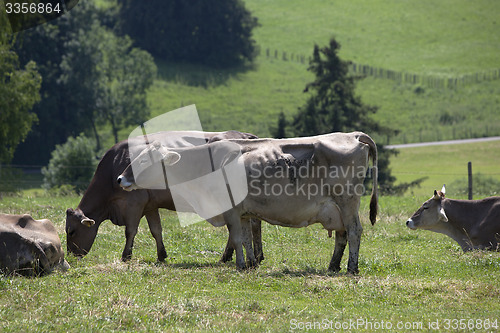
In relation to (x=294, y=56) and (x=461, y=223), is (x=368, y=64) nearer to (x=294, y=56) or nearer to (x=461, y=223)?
(x=294, y=56)

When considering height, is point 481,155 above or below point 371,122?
below

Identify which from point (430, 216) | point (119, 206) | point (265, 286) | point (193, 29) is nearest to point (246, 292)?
point (265, 286)

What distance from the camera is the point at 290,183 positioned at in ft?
39.7

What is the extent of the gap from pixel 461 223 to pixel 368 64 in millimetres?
66974

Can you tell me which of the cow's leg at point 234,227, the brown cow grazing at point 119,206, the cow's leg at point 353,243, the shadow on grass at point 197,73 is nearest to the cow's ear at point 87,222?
the brown cow grazing at point 119,206

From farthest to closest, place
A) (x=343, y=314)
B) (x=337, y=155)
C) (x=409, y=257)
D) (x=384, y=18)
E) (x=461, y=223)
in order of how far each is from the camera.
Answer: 1. (x=384, y=18)
2. (x=461, y=223)
3. (x=409, y=257)
4. (x=337, y=155)
5. (x=343, y=314)

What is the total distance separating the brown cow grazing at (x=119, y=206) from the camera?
13.2m

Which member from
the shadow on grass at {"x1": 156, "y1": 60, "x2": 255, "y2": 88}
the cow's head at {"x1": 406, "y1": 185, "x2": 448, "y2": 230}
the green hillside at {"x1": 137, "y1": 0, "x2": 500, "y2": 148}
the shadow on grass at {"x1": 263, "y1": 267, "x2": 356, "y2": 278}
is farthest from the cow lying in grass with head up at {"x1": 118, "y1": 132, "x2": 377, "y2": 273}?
the shadow on grass at {"x1": 156, "y1": 60, "x2": 255, "y2": 88}

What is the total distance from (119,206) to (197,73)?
226 ft

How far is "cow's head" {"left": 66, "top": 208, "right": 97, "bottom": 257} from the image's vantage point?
13.2 meters

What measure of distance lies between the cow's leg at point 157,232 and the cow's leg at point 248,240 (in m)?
1.96

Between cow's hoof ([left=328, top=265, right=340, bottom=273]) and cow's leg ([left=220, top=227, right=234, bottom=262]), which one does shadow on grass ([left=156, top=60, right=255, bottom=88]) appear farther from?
cow's hoof ([left=328, top=265, right=340, bottom=273])

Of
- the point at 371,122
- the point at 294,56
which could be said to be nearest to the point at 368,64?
the point at 294,56

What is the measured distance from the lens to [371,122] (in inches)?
1820
